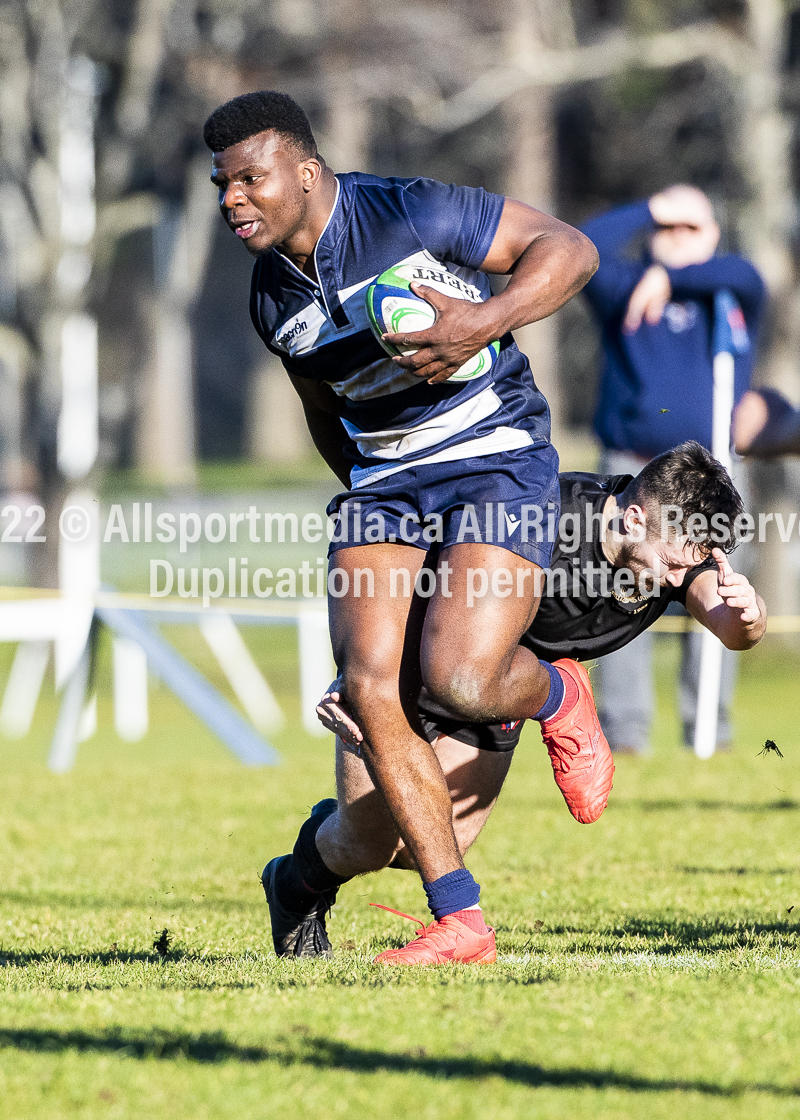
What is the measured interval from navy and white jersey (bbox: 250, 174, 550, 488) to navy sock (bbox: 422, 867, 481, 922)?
4.08 feet

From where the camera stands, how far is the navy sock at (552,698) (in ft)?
15.3

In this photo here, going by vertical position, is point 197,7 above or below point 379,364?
above

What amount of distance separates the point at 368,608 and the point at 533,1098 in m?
1.86

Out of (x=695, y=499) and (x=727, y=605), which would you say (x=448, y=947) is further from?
(x=695, y=499)

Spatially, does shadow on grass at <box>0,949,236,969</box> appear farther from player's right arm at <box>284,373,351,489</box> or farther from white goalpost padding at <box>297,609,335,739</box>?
white goalpost padding at <box>297,609,335,739</box>

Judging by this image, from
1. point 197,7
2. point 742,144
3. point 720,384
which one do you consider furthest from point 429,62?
point 720,384

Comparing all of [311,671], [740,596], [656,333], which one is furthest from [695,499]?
[311,671]

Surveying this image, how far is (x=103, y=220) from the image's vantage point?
1948 cm

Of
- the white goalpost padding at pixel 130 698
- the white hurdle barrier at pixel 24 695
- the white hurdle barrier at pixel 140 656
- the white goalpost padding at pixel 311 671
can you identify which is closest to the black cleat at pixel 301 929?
the white hurdle barrier at pixel 140 656

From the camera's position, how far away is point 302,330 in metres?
4.62

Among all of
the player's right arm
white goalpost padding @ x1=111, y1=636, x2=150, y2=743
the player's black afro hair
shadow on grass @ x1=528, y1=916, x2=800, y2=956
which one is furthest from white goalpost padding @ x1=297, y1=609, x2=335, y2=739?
the player's black afro hair

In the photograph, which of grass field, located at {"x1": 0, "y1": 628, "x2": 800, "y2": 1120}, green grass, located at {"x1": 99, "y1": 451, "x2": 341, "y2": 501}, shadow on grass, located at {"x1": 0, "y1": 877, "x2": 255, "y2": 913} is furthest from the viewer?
green grass, located at {"x1": 99, "y1": 451, "x2": 341, "y2": 501}

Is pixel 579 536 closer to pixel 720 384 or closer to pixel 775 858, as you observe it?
pixel 775 858

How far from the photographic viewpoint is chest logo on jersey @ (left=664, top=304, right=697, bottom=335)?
920 centimetres
